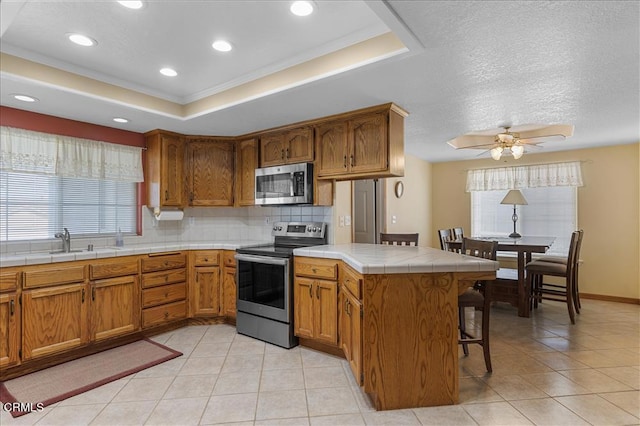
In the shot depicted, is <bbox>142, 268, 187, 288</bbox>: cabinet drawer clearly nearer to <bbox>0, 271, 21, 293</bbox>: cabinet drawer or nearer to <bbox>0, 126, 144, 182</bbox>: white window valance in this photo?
<bbox>0, 271, 21, 293</bbox>: cabinet drawer

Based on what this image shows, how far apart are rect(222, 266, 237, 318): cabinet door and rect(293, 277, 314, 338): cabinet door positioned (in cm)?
92

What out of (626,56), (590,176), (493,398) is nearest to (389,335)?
(493,398)

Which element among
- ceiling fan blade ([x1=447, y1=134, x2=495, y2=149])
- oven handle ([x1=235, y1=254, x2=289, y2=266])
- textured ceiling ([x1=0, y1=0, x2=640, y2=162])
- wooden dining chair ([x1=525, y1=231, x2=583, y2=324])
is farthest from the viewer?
ceiling fan blade ([x1=447, y1=134, x2=495, y2=149])

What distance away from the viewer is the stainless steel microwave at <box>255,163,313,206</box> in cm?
349

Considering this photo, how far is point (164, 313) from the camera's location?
11.7 ft

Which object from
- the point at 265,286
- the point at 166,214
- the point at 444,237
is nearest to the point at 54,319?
the point at 166,214

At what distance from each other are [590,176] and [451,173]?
2025mm

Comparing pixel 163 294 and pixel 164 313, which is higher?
pixel 163 294

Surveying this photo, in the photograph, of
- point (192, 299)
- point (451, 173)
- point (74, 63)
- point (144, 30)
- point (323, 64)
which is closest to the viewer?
point (144, 30)

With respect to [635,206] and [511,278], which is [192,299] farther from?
[635,206]

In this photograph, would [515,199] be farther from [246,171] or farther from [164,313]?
[164,313]

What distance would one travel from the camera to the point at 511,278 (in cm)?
431

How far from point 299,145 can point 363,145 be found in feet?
2.55

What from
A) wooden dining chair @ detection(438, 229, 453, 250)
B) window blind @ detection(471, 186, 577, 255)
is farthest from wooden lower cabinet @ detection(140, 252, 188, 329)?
window blind @ detection(471, 186, 577, 255)
